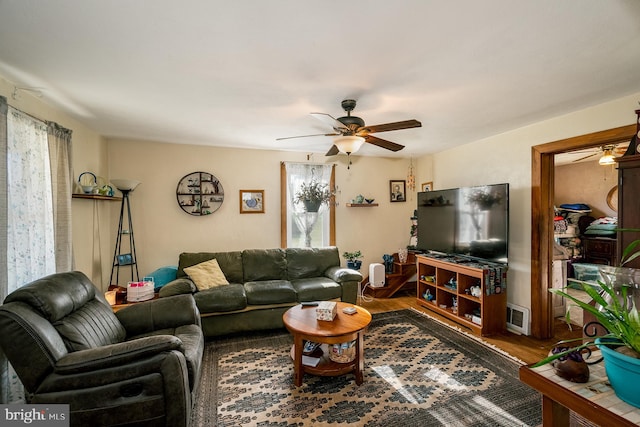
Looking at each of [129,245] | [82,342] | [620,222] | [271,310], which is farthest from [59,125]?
[620,222]

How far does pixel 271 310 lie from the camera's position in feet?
10.9

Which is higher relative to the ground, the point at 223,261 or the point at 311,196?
the point at 311,196

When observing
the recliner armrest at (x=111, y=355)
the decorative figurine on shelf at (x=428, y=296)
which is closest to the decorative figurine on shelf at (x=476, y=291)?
the decorative figurine on shelf at (x=428, y=296)

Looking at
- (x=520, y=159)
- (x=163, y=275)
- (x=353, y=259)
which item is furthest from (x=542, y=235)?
(x=163, y=275)

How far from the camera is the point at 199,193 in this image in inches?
161

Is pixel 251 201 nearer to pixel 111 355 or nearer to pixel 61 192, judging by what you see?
pixel 61 192

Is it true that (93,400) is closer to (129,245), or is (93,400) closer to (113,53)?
(113,53)

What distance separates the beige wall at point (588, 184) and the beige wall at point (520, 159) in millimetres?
3384

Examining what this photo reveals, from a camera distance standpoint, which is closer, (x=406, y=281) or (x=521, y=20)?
(x=521, y=20)

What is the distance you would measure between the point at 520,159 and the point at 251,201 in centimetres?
354

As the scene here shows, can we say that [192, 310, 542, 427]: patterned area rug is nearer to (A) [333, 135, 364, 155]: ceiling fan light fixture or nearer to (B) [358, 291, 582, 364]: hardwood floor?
(B) [358, 291, 582, 364]: hardwood floor

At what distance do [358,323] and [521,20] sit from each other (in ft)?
7.35

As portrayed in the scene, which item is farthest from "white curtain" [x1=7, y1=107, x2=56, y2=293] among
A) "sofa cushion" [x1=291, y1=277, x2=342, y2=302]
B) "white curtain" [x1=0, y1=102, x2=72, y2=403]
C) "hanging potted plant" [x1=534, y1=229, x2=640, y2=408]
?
"hanging potted plant" [x1=534, y1=229, x2=640, y2=408]

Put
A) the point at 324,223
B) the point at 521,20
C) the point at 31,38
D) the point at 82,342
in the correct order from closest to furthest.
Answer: the point at 521,20 < the point at 31,38 < the point at 82,342 < the point at 324,223
